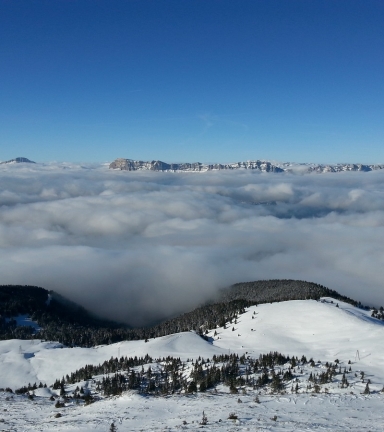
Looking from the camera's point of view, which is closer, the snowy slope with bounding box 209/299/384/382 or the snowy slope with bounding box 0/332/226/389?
the snowy slope with bounding box 209/299/384/382

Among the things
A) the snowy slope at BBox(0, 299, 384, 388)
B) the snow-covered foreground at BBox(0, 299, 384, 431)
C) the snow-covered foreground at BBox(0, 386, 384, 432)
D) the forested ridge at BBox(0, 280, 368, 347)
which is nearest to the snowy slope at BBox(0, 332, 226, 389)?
the snowy slope at BBox(0, 299, 384, 388)

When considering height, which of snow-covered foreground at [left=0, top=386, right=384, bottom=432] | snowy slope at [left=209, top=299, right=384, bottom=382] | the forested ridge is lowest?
the forested ridge

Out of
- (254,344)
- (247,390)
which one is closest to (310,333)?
(254,344)

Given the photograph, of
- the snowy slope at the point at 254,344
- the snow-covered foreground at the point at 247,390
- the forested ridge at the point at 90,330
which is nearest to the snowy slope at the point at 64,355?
the snowy slope at the point at 254,344

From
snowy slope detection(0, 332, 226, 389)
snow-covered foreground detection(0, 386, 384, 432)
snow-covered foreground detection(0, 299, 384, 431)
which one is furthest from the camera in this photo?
snowy slope detection(0, 332, 226, 389)

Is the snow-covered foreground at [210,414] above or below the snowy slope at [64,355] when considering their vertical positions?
above

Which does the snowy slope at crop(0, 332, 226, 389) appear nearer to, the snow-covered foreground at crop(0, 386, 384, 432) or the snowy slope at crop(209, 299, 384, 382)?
the snowy slope at crop(209, 299, 384, 382)

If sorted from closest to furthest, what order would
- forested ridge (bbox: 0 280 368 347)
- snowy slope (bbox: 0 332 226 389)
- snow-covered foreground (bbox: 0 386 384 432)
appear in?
snow-covered foreground (bbox: 0 386 384 432) → snowy slope (bbox: 0 332 226 389) → forested ridge (bbox: 0 280 368 347)

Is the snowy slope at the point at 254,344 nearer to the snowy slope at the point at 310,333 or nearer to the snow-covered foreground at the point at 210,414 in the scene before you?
the snowy slope at the point at 310,333

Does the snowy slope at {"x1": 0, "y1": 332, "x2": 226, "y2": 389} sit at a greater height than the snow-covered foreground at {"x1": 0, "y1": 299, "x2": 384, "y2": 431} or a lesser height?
lesser

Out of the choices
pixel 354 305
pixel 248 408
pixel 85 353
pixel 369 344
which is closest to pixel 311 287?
pixel 354 305
